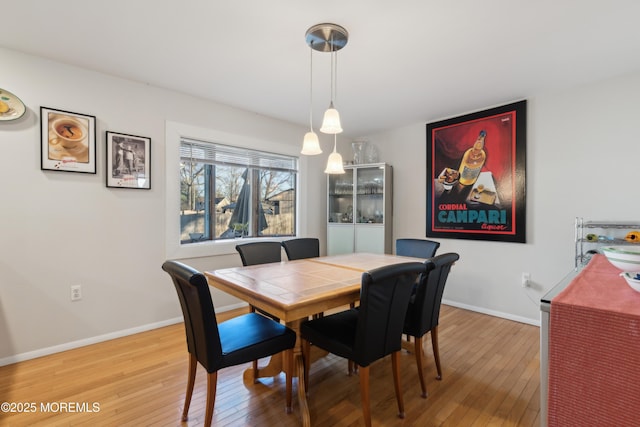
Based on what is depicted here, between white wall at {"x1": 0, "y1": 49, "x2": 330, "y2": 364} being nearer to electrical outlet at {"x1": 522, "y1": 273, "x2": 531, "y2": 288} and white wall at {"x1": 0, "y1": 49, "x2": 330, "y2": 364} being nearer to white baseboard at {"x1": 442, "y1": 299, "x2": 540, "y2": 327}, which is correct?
white baseboard at {"x1": 442, "y1": 299, "x2": 540, "y2": 327}

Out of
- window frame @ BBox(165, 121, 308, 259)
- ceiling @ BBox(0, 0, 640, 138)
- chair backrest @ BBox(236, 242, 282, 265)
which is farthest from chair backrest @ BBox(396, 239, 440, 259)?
window frame @ BBox(165, 121, 308, 259)

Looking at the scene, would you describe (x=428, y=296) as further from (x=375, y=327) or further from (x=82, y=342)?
(x=82, y=342)

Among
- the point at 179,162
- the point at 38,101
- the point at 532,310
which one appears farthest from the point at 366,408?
the point at 38,101

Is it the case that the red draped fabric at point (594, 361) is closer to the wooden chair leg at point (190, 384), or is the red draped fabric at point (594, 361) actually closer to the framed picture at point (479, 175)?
the wooden chair leg at point (190, 384)

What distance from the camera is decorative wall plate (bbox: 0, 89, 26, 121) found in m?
2.16

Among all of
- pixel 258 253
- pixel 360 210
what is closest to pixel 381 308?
pixel 258 253

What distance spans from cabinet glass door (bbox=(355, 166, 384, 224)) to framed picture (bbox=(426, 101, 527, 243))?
0.66 m

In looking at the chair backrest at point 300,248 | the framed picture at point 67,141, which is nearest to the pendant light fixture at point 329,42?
the chair backrest at point 300,248

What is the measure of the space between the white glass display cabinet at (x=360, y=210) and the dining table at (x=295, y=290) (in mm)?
1764

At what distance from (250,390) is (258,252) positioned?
1.09 m

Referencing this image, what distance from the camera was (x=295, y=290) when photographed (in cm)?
162

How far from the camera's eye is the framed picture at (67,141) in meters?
2.33

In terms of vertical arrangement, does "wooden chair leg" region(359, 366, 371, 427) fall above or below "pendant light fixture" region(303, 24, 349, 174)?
below

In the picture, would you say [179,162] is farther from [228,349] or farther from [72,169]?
[228,349]
